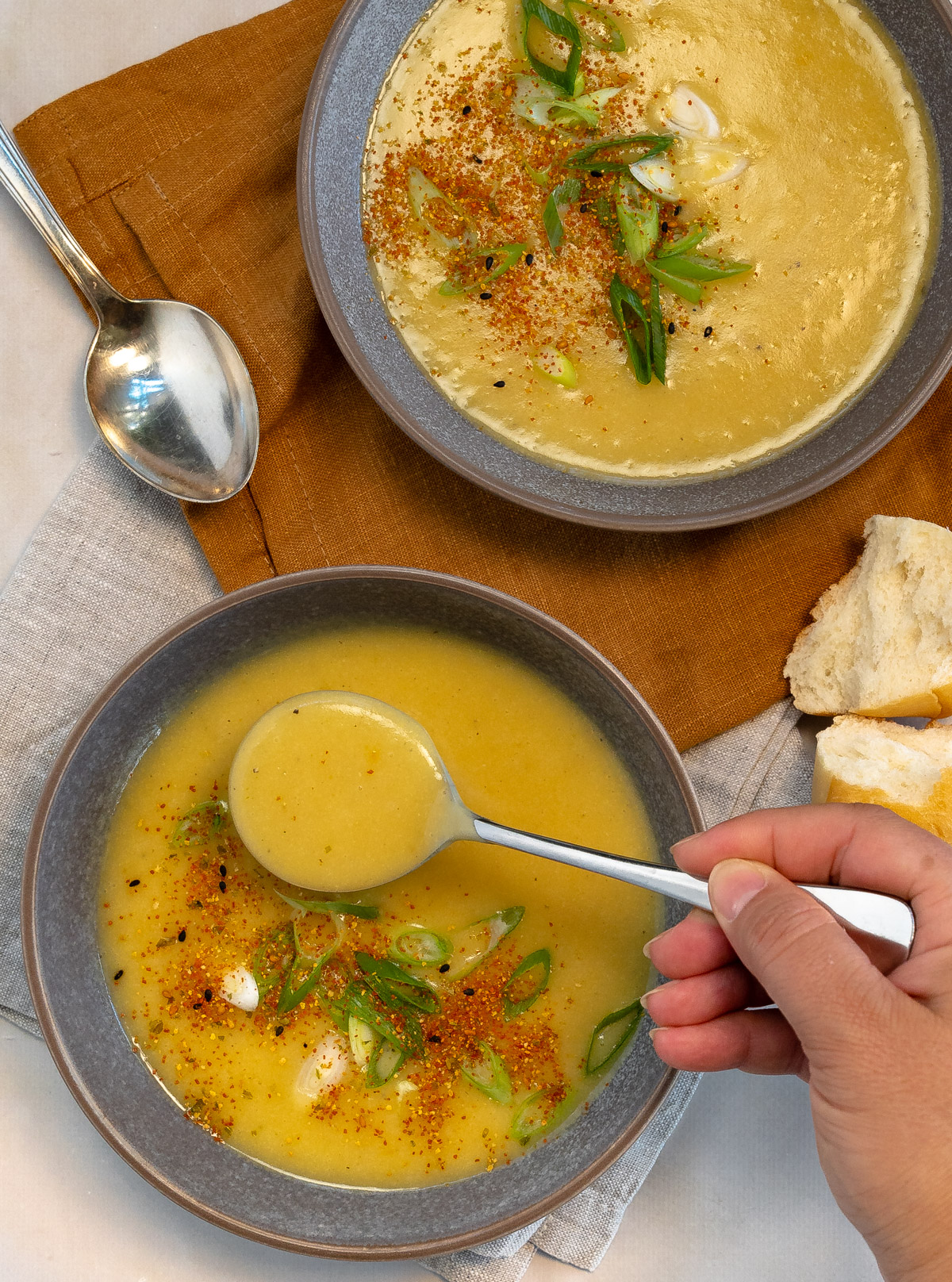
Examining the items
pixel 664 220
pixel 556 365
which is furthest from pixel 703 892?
pixel 664 220

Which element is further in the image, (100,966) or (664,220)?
(664,220)

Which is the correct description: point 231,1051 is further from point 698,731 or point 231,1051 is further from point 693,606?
point 693,606

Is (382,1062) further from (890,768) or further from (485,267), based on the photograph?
(485,267)

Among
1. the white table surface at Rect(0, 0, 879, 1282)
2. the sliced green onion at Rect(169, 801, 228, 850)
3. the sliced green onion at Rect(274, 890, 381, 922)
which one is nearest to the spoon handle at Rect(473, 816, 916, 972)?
the sliced green onion at Rect(274, 890, 381, 922)

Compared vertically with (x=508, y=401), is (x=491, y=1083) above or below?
below

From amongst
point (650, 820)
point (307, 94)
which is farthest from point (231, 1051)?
point (307, 94)

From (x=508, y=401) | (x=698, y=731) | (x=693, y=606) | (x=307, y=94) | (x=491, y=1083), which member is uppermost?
(x=307, y=94)
